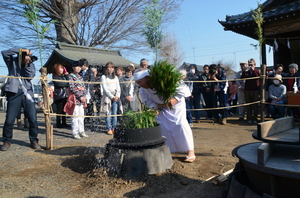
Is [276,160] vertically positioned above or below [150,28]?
below

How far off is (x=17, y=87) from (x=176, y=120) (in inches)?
124

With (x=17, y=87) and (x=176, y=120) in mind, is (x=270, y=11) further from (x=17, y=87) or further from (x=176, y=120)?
(x=17, y=87)

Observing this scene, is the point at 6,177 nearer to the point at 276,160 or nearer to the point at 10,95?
the point at 10,95

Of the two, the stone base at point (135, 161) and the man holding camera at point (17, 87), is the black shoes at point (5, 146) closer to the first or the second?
the man holding camera at point (17, 87)

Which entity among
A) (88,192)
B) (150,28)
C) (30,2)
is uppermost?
(30,2)

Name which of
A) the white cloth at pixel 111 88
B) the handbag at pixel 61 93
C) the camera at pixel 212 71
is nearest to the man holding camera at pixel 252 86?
the camera at pixel 212 71

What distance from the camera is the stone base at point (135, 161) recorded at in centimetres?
339

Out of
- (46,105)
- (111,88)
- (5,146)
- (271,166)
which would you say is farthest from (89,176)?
(111,88)

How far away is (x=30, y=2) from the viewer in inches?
217

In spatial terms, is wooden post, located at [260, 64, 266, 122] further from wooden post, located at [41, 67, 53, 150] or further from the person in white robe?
wooden post, located at [41, 67, 53, 150]

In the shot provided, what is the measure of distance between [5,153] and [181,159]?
11.3 ft

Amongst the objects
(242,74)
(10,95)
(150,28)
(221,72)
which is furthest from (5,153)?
(242,74)

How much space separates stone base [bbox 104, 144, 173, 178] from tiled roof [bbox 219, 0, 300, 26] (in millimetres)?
7024

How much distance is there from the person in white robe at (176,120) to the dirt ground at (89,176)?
27cm
